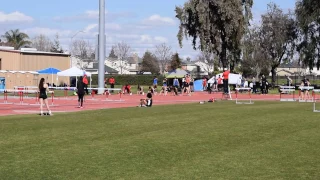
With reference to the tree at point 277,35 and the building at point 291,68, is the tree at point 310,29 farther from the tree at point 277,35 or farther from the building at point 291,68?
the building at point 291,68

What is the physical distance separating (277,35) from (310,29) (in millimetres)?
8186

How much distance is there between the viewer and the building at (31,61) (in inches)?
2352

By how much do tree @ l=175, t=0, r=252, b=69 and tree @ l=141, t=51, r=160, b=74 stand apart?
216ft

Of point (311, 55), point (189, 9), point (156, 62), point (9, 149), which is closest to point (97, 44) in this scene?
point (189, 9)

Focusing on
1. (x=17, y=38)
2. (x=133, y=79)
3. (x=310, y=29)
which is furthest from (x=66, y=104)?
(x=17, y=38)

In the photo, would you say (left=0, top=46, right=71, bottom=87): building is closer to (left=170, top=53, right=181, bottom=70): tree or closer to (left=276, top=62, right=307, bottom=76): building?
(left=170, top=53, right=181, bottom=70): tree

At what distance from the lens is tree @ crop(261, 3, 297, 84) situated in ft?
230

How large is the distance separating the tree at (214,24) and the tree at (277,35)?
12.8 metres

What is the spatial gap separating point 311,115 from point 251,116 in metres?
2.55

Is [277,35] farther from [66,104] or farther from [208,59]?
[66,104]

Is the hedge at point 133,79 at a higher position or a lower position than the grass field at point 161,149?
higher

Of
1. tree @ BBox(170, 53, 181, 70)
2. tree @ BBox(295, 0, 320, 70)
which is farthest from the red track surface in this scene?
tree @ BBox(170, 53, 181, 70)

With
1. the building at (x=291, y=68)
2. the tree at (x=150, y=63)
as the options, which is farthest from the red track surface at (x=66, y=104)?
the tree at (x=150, y=63)

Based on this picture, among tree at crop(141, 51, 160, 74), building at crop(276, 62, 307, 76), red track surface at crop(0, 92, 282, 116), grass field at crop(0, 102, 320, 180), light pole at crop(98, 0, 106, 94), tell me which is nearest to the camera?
grass field at crop(0, 102, 320, 180)
